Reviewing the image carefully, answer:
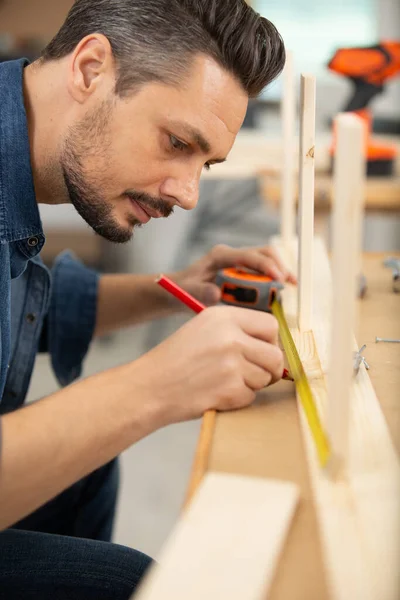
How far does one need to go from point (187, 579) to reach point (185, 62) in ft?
2.10

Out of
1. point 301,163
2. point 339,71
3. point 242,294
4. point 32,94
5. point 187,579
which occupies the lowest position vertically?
point 187,579

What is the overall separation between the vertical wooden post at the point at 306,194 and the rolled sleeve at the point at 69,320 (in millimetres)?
472

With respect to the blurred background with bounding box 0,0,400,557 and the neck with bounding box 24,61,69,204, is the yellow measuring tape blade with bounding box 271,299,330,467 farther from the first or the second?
the blurred background with bounding box 0,0,400,557

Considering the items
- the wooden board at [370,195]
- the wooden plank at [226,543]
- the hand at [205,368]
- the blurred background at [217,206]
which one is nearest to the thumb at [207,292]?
the hand at [205,368]

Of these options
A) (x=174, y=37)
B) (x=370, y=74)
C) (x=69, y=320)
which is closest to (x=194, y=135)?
(x=174, y=37)

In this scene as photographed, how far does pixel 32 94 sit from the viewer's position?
986 millimetres

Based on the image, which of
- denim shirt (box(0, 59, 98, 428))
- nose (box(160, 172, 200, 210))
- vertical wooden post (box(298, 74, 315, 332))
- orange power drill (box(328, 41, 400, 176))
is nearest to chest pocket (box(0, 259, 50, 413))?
denim shirt (box(0, 59, 98, 428))

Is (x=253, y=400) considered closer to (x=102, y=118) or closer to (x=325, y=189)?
(x=102, y=118)

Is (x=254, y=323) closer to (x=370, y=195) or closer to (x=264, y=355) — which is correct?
(x=264, y=355)

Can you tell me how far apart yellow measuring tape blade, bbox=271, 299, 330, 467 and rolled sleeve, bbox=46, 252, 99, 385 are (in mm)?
397

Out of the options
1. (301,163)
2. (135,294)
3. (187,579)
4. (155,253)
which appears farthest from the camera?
(155,253)

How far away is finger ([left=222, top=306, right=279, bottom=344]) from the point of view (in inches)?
29.1

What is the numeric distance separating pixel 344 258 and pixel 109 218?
0.54 meters

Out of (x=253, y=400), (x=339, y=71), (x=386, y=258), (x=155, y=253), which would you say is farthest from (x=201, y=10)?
(x=155, y=253)
